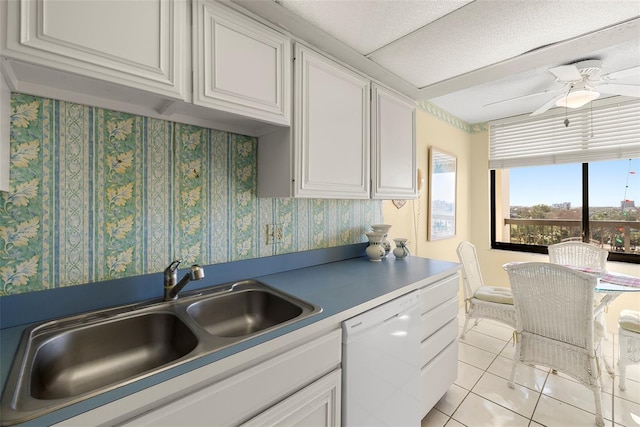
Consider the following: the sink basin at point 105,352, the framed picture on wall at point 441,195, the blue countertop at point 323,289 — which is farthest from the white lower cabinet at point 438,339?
the sink basin at point 105,352

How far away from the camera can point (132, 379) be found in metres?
0.68

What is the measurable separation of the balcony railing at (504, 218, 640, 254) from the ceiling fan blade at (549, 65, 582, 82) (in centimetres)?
187

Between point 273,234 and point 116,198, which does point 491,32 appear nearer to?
point 273,234

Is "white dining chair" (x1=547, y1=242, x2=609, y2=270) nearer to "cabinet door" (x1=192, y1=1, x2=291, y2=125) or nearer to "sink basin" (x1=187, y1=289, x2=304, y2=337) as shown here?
"sink basin" (x1=187, y1=289, x2=304, y2=337)

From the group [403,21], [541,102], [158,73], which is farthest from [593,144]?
[158,73]

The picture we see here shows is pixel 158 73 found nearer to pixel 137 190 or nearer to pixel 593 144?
pixel 137 190

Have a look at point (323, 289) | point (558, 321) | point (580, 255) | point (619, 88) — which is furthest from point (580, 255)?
point (323, 289)

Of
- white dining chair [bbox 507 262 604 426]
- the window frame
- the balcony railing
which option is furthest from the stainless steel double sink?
the balcony railing

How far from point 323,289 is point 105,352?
2.93ft

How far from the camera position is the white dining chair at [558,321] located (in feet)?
5.44

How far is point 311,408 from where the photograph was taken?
1006 millimetres

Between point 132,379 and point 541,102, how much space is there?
402cm

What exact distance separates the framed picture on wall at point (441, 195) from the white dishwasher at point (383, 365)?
169cm

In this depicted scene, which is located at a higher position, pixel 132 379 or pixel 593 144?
pixel 593 144
